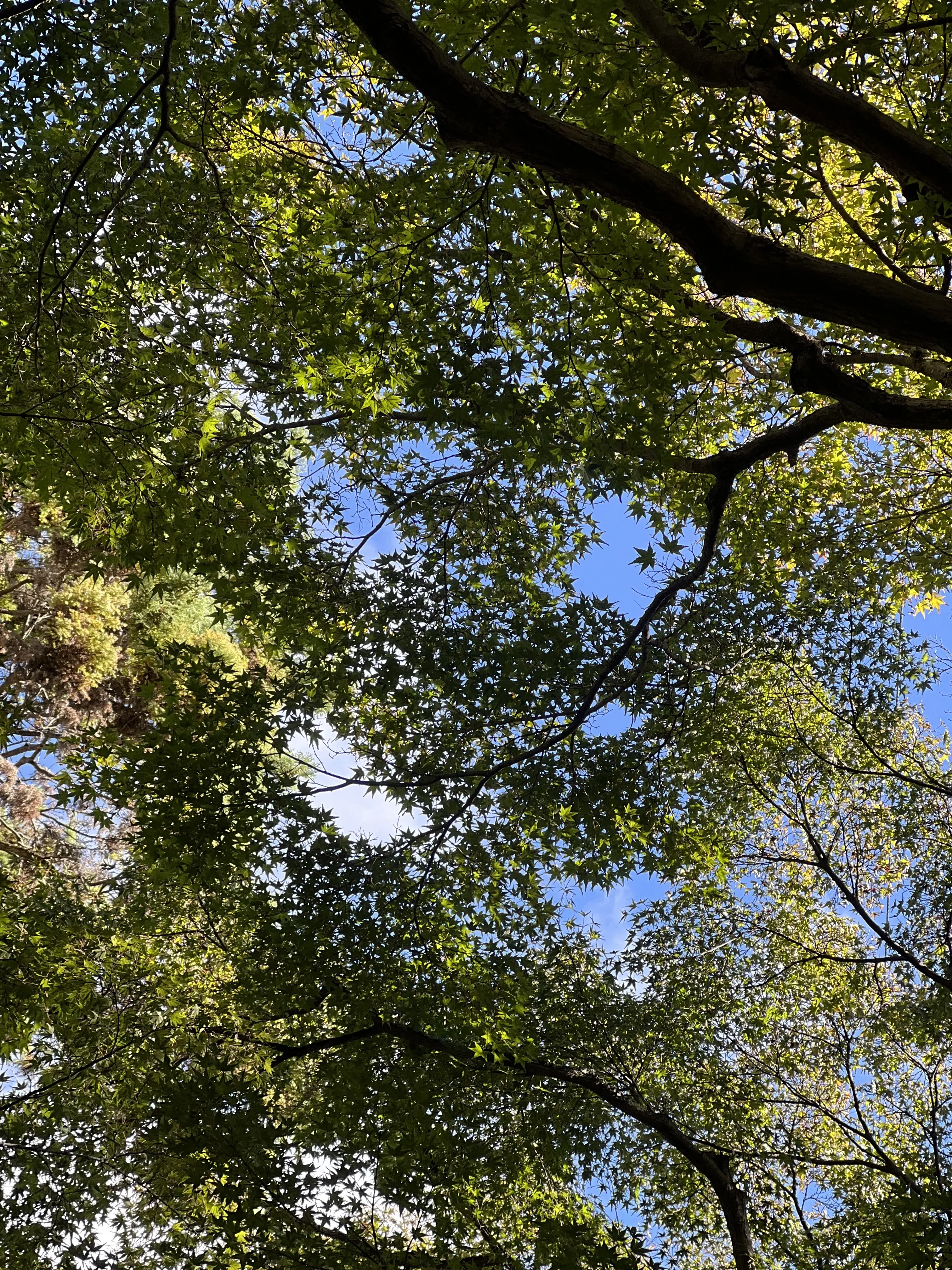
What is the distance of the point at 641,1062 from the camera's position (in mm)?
9227

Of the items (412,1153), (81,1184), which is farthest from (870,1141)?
(81,1184)

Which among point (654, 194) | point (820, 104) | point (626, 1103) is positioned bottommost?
point (626, 1103)

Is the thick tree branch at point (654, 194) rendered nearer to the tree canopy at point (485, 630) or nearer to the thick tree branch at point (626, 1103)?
the tree canopy at point (485, 630)

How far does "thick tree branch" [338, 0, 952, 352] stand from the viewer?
3988 mm

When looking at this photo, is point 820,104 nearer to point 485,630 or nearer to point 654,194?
point 654,194

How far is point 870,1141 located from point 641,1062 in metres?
2.38

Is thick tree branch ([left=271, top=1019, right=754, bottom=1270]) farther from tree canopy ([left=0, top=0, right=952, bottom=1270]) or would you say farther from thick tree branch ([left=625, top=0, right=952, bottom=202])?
thick tree branch ([left=625, top=0, right=952, bottom=202])

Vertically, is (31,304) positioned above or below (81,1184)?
above

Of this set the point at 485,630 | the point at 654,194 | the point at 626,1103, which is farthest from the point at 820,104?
the point at 626,1103

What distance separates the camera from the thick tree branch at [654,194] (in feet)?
13.1

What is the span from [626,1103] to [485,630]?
4.81 m

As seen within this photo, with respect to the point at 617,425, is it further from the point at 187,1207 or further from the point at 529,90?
the point at 187,1207

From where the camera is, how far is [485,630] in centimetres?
834

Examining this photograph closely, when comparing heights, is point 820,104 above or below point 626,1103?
above
